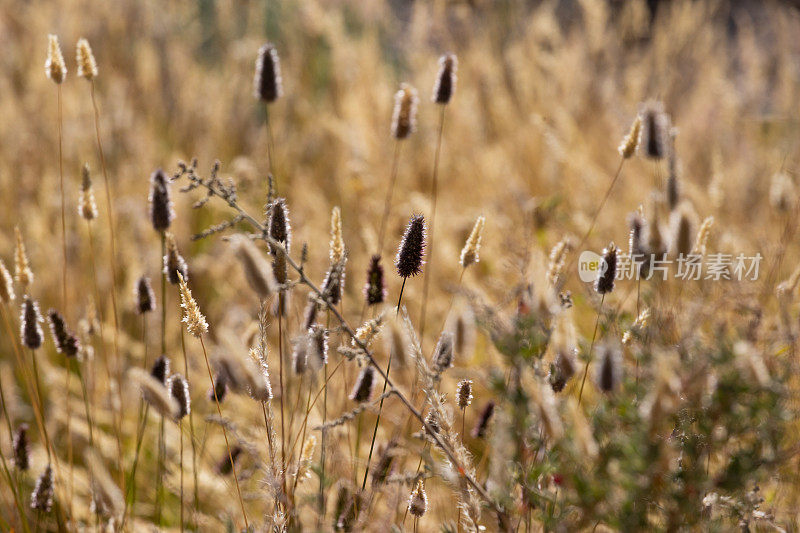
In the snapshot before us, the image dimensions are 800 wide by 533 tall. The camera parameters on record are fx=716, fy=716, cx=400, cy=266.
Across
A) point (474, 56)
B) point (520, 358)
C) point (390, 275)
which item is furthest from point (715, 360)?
point (474, 56)

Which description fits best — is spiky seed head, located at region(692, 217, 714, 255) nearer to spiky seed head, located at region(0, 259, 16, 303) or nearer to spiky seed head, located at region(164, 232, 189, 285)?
spiky seed head, located at region(164, 232, 189, 285)

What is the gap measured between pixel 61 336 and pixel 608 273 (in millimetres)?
928

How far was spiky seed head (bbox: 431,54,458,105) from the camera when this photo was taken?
58.0 inches

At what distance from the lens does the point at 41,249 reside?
237cm

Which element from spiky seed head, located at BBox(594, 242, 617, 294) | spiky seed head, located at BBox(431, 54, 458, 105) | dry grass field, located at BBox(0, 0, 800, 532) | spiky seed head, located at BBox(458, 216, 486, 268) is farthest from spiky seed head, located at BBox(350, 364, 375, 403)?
spiky seed head, located at BBox(431, 54, 458, 105)

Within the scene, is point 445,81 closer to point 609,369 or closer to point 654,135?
point 654,135

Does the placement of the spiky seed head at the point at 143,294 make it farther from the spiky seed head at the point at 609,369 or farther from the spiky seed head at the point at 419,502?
the spiky seed head at the point at 609,369

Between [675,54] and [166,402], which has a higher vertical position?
[675,54]

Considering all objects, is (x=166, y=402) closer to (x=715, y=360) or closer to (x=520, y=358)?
(x=520, y=358)

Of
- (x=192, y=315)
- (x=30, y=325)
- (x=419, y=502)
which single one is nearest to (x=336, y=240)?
(x=192, y=315)

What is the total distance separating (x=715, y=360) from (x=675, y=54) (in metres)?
3.58

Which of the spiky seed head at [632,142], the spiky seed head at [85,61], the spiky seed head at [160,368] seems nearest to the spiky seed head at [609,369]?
the spiky seed head at [632,142]

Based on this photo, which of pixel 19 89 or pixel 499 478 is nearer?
pixel 499 478

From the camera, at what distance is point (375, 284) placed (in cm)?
107
